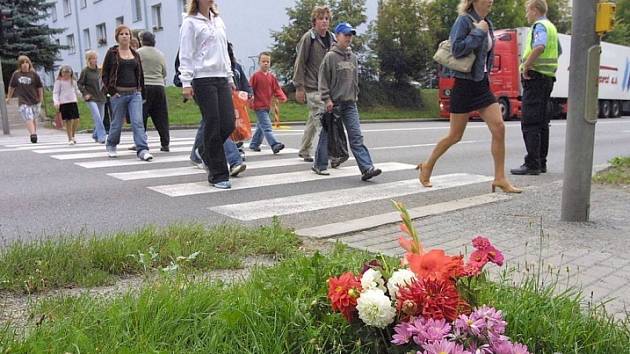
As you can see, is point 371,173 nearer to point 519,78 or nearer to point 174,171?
point 174,171

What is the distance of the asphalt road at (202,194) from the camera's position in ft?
17.1

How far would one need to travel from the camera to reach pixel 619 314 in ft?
8.77

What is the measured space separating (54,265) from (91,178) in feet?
14.7

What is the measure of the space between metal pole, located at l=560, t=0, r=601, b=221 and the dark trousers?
139 inches

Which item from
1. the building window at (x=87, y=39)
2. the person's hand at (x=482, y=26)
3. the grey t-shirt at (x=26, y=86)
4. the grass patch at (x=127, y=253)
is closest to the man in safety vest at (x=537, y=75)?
the person's hand at (x=482, y=26)

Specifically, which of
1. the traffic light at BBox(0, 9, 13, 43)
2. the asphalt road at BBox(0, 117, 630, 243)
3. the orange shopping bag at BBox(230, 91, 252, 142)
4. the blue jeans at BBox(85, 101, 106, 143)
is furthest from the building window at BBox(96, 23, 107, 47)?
the orange shopping bag at BBox(230, 91, 252, 142)

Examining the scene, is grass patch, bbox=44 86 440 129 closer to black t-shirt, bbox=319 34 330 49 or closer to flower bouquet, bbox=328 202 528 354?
black t-shirt, bbox=319 34 330 49

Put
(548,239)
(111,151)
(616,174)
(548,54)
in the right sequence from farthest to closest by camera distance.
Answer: (111,151)
(548,54)
(616,174)
(548,239)

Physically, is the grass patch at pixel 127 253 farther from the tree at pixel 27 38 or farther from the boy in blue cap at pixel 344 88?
the tree at pixel 27 38

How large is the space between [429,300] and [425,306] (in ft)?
0.08

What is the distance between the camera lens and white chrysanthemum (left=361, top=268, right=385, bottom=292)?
6.85 ft

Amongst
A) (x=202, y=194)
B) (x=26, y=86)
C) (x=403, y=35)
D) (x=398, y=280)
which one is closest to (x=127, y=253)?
(x=398, y=280)

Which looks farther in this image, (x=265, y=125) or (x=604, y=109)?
(x=604, y=109)

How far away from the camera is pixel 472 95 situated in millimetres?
6047
